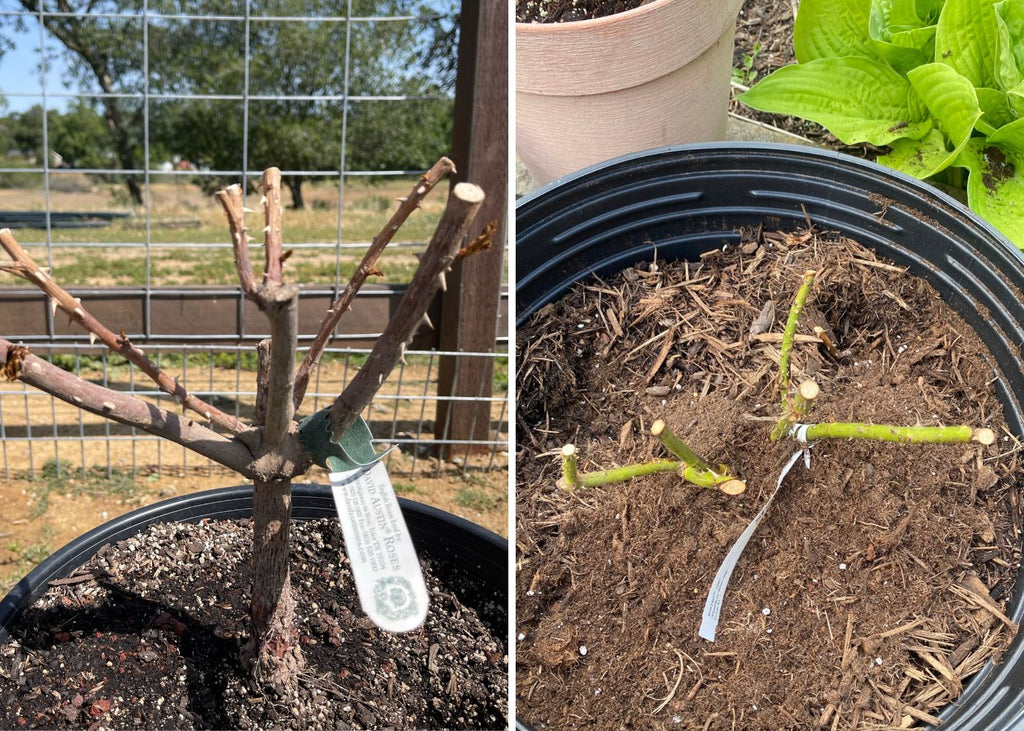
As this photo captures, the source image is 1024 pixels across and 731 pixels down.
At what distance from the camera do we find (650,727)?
2.62 feet

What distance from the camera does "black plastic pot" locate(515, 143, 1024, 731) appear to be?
888mm

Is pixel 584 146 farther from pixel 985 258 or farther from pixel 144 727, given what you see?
pixel 144 727

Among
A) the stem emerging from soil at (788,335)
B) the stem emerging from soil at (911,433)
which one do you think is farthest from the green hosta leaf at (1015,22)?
the stem emerging from soil at (911,433)

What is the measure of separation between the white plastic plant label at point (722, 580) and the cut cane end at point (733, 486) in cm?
4

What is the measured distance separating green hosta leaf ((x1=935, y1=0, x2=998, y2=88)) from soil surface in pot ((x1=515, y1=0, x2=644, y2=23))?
1.40 ft

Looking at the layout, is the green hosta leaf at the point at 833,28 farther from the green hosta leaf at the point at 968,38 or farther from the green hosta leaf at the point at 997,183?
the green hosta leaf at the point at 997,183

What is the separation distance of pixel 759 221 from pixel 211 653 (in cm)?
81

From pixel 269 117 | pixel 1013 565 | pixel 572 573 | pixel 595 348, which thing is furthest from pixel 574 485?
pixel 269 117

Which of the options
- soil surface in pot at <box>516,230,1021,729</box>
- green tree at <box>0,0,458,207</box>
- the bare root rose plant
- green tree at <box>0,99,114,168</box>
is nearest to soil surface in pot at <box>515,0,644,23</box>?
soil surface in pot at <box>516,230,1021,729</box>

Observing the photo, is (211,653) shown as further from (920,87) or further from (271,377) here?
(920,87)

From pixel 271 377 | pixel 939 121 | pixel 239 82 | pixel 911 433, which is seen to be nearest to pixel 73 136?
pixel 239 82

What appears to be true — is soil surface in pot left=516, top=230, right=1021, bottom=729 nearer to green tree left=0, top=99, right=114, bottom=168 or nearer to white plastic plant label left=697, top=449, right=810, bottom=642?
white plastic plant label left=697, top=449, right=810, bottom=642

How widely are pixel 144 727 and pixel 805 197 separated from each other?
92cm

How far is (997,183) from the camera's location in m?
1.20
